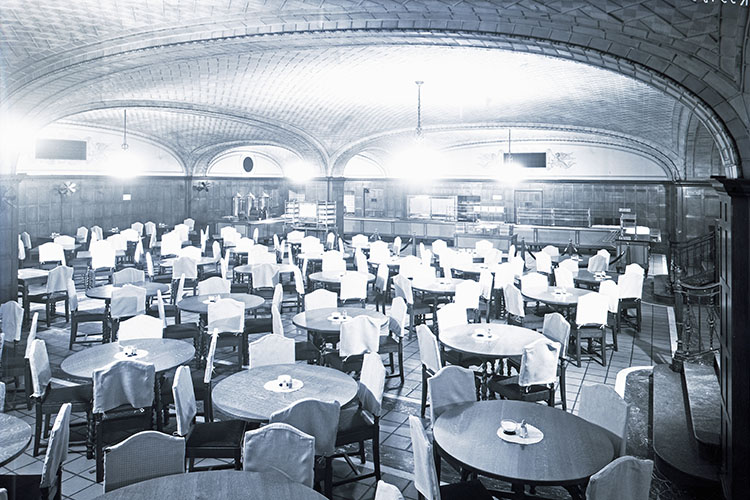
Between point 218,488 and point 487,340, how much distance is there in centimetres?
362

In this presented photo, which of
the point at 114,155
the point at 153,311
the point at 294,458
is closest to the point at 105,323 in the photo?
the point at 153,311

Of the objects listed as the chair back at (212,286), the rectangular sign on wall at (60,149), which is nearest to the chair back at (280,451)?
the chair back at (212,286)

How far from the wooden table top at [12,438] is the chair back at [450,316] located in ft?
13.7

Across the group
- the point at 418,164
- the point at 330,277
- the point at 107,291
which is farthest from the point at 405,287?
the point at 418,164

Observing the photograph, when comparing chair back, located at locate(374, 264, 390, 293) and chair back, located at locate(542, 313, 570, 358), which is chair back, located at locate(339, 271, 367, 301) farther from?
chair back, located at locate(542, 313, 570, 358)

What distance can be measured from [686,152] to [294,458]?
48.7 feet

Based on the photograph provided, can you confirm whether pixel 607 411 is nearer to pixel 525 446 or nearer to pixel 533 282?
pixel 525 446

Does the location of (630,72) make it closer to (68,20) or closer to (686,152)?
(68,20)

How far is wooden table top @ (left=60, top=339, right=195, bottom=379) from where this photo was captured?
5094 mm

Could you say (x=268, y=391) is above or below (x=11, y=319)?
below

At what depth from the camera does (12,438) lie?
3777 mm

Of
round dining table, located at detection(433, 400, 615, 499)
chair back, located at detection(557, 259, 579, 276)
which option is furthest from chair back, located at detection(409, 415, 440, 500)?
chair back, located at detection(557, 259, 579, 276)

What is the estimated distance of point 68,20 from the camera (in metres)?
6.44

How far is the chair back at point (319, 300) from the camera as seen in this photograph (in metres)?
7.81
